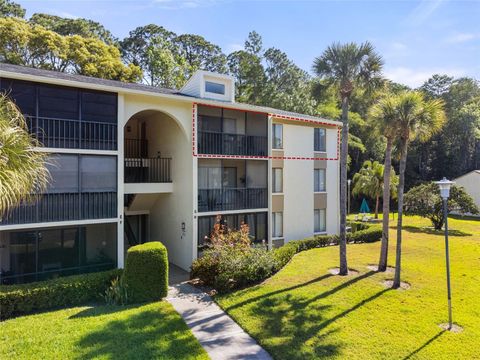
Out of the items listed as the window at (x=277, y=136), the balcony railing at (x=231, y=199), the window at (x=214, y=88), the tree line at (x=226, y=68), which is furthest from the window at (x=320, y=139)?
the window at (x=214, y=88)

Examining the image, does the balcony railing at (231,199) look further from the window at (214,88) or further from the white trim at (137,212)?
the window at (214,88)

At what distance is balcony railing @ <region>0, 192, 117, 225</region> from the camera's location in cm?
1217

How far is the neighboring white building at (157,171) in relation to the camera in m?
12.8

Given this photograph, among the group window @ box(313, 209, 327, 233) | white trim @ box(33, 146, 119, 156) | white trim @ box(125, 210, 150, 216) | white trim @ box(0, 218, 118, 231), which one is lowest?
window @ box(313, 209, 327, 233)

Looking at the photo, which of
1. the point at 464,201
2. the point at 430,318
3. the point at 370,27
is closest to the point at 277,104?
the point at 464,201

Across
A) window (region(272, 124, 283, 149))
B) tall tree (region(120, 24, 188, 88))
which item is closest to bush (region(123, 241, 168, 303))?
window (region(272, 124, 283, 149))

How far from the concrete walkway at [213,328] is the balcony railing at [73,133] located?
7230mm

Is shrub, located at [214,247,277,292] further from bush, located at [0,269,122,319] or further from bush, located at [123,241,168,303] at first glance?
bush, located at [0,269,122,319]

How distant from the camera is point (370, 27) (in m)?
14.1

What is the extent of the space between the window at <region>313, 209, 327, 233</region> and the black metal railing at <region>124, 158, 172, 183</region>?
36.3ft

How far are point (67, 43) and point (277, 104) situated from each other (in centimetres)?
2273

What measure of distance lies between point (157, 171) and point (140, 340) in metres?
11.3

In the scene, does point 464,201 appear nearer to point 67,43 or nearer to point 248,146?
point 248,146

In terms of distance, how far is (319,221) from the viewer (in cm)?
2338
